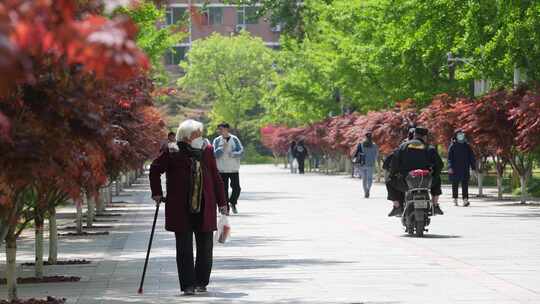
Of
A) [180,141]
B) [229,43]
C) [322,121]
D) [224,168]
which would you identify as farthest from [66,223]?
[229,43]

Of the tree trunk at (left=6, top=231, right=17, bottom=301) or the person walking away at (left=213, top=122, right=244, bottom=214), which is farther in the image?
the person walking away at (left=213, top=122, right=244, bottom=214)

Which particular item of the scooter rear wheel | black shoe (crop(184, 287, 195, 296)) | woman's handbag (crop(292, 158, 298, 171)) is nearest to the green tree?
woman's handbag (crop(292, 158, 298, 171))

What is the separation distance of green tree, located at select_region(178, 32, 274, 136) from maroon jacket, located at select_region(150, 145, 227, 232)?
10483 centimetres

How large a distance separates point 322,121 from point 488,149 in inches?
1807

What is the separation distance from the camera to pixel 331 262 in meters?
17.5

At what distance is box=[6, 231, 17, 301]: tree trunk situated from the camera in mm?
12670

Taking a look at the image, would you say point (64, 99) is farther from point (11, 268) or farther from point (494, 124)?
point (494, 124)

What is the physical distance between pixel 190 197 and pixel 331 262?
432 centimetres

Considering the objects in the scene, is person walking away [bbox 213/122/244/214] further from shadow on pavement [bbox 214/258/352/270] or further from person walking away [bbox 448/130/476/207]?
shadow on pavement [bbox 214/258/352/270]

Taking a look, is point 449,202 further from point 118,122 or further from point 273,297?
point 273,297

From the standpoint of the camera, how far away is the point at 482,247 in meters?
19.8

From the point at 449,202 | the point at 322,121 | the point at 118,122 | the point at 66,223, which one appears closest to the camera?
the point at 118,122

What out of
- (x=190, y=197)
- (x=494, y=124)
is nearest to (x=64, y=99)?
(x=190, y=197)

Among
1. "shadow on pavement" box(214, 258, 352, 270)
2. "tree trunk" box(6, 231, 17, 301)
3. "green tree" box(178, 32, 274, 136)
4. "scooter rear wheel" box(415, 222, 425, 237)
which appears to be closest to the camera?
"tree trunk" box(6, 231, 17, 301)
